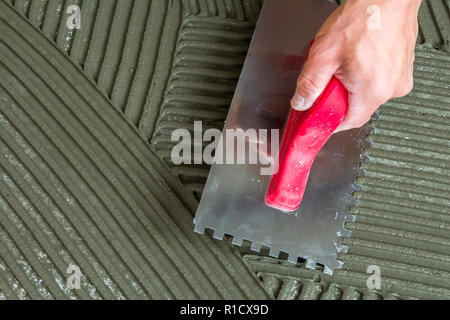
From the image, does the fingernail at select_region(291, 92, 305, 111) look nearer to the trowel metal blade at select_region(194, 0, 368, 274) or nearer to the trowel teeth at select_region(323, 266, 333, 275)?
the trowel metal blade at select_region(194, 0, 368, 274)

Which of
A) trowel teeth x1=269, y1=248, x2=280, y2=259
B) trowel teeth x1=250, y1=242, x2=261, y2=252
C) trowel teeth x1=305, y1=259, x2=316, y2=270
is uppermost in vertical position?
trowel teeth x1=250, y1=242, x2=261, y2=252

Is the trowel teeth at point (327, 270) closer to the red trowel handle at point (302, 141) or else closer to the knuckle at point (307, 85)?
the red trowel handle at point (302, 141)

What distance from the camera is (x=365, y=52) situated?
0.82 metres

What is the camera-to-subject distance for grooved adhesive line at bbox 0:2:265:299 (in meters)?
1.02

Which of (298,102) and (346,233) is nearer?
(298,102)

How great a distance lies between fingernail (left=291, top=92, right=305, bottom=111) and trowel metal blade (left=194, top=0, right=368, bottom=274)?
11 cm

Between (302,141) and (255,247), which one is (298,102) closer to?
(302,141)

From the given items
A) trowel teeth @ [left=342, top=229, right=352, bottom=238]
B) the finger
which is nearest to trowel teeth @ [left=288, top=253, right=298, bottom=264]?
trowel teeth @ [left=342, top=229, right=352, bottom=238]

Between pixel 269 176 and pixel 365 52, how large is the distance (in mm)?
296

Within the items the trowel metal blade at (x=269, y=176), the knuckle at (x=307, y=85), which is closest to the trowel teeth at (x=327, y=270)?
the trowel metal blade at (x=269, y=176)

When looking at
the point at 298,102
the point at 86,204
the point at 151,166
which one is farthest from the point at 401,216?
the point at 86,204
